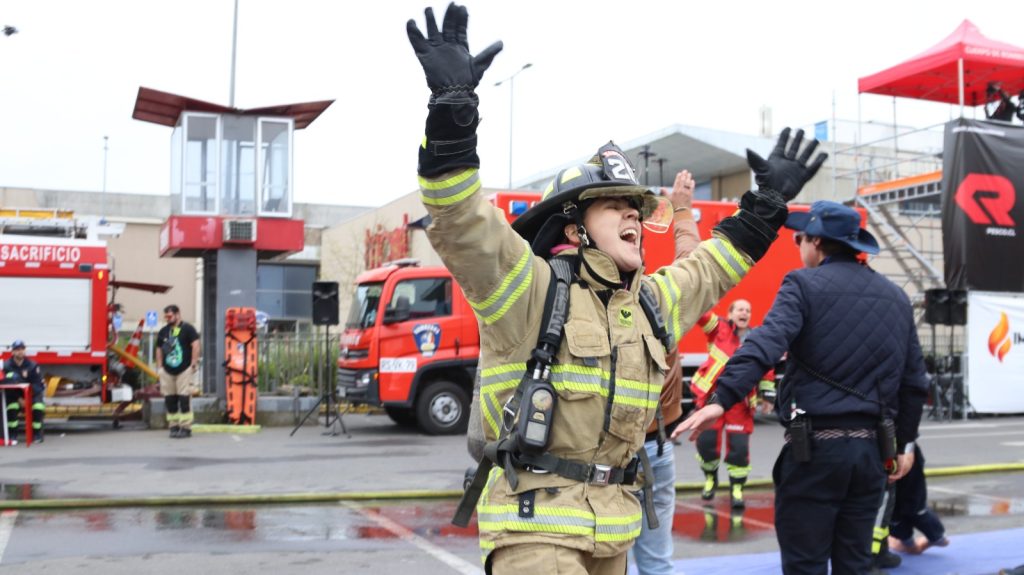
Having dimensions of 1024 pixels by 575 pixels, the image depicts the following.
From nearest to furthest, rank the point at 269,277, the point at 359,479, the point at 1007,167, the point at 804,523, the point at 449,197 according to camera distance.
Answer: the point at 449,197, the point at 804,523, the point at 359,479, the point at 1007,167, the point at 269,277

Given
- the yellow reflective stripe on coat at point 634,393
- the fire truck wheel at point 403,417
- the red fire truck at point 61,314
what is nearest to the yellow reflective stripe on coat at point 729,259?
the yellow reflective stripe on coat at point 634,393

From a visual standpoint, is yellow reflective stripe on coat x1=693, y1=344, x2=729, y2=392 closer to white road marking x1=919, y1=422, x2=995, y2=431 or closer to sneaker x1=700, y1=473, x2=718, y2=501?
sneaker x1=700, y1=473, x2=718, y2=501

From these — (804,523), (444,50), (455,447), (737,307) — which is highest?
(444,50)

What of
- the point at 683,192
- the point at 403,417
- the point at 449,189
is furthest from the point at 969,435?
the point at 449,189

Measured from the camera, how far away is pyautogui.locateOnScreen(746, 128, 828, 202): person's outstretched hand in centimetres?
375

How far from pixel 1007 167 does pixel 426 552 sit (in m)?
16.8

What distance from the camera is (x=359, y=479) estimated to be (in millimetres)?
10961

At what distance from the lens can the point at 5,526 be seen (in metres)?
8.18

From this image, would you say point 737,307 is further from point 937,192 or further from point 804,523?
point 937,192

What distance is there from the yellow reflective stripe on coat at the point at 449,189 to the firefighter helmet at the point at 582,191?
54 centimetres

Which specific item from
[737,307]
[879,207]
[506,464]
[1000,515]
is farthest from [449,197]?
[879,207]

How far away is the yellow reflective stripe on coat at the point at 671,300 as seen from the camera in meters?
3.48

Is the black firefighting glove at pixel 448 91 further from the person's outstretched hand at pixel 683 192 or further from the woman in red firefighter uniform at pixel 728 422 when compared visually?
the woman in red firefighter uniform at pixel 728 422

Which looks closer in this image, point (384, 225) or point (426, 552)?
point (426, 552)
